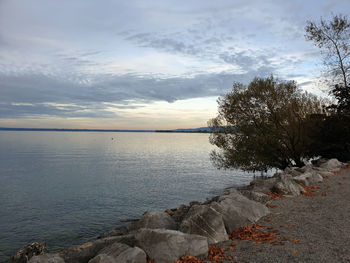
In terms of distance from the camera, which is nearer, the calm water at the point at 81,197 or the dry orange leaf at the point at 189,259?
the dry orange leaf at the point at 189,259

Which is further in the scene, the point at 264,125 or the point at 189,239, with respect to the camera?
the point at 264,125

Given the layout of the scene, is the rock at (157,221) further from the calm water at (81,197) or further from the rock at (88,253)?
the calm water at (81,197)

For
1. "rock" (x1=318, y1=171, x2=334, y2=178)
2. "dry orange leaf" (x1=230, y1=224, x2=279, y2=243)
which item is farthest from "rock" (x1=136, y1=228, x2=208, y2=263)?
"rock" (x1=318, y1=171, x2=334, y2=178)

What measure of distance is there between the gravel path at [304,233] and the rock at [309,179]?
9.51 ft

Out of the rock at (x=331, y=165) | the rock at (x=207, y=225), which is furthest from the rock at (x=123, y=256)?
the rock at (x=331, y=165)

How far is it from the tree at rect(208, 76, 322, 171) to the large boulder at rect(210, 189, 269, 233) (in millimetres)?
18044

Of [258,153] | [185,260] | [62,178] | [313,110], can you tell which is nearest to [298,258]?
[185,260]

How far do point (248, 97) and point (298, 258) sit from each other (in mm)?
24056

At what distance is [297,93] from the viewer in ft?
98.8

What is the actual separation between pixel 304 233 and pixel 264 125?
21.3m

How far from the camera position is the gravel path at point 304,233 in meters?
7.64

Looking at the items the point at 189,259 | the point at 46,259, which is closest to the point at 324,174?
the point at 189,259

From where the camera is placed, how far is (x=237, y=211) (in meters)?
10.7

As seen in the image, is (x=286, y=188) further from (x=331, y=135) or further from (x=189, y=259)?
(x=331, y=135)
